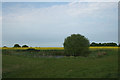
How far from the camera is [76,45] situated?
27.8 metres

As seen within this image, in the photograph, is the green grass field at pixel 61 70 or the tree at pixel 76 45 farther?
the tree at pixel 76 45

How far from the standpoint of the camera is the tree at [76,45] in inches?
1096

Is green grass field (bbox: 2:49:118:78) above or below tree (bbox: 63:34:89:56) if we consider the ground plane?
below

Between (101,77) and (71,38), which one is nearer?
(101,77)

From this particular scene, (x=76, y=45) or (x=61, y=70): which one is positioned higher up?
(x=76, y=45)

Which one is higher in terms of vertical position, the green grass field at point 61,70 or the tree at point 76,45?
the tree at point 76,45

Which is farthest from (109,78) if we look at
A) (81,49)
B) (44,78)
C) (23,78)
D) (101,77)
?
(81,49)

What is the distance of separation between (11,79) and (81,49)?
20.5m

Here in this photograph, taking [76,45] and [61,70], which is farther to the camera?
[76,45]

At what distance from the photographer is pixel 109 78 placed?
8.34 m

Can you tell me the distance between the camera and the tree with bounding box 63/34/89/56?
2784 cm

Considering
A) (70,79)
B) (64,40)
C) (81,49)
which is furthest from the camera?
(64,40)

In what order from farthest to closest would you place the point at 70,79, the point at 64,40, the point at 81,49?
the point at 64,40
the point at 81,49
the point at 70,79

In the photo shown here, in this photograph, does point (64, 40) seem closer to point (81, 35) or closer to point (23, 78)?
point (81, 35)
